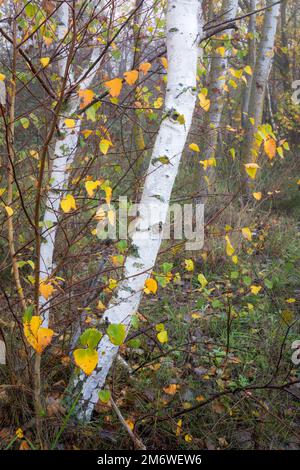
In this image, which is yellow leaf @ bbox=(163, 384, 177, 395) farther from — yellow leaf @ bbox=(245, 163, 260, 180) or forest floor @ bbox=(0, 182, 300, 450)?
yellow leaf @ bbox=(245, 163, 260, 180)

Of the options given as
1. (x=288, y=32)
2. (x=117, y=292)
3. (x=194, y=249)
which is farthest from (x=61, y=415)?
(x=288, y=32)

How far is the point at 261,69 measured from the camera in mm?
5770

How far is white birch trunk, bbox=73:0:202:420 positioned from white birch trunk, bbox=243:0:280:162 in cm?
397

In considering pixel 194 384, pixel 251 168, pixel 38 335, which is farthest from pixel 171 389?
pixel 251 168

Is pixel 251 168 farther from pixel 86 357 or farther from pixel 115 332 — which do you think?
pixel 86 357

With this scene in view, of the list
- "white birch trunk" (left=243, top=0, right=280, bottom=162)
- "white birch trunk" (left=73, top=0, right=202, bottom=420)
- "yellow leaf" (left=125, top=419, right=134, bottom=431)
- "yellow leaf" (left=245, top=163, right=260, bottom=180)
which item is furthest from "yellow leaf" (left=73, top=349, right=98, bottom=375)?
"white birch trunk" (left=243, top=0, right=280, bottom=162)

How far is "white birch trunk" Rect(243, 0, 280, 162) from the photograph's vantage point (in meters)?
5.64

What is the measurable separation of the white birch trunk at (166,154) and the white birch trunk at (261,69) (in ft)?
13.0

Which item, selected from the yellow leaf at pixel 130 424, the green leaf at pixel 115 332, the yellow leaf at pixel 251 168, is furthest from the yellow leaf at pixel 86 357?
the yellow leaf at pixel 251 168

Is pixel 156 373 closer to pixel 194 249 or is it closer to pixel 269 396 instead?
pixel 269 396

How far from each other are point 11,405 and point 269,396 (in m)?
1.48

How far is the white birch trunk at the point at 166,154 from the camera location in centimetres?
177

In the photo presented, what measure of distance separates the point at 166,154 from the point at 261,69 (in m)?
4.73

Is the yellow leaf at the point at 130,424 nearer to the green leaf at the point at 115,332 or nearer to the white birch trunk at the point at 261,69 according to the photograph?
the green leaf at the point at 115,332
